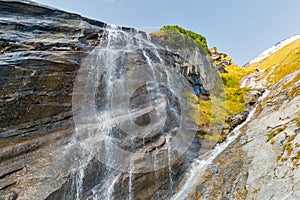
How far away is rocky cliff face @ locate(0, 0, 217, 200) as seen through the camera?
8898mm

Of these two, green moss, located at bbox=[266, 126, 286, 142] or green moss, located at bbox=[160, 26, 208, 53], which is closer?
green moss, located at bbox=[266, 126, 286, 142]

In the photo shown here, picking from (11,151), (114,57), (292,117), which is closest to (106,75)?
(114,57)

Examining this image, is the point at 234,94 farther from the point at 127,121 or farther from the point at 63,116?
the point at 63,116

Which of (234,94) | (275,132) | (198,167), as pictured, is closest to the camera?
(275,132)

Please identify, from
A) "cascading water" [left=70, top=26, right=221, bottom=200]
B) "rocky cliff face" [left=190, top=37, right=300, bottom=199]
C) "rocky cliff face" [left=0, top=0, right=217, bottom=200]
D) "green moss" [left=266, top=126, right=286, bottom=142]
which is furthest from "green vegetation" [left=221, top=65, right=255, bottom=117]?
"green moss" [left=266, top=126, right=286, bottom=142]

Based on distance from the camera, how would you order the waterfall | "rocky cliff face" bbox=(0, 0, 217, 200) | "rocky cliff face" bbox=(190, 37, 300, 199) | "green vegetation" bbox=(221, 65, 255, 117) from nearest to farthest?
"rocky cliff face" bbox=(190, 37, 300, 199) → "rocky cliff face" bbox=(0, 0, 217, 200) → the waterfall → "green vegetation" bbox=(221, 65, 255, 117)

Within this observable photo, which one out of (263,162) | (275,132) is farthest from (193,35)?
(263,162)

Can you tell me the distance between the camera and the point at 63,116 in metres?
10.8

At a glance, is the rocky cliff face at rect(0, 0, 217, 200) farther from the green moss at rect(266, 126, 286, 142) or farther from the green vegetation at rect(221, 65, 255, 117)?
the green vegetation at rect(221, 65, 255, 117)

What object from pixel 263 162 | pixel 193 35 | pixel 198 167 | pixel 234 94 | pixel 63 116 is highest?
pixel 193 35

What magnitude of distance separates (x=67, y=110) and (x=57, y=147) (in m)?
2.00

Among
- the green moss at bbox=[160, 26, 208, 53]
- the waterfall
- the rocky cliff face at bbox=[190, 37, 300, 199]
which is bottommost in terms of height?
the waterfall

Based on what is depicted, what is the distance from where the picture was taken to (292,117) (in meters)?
11.0

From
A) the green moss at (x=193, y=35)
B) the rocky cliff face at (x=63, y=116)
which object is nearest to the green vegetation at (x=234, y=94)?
the green moss at (x=193, y=35)
